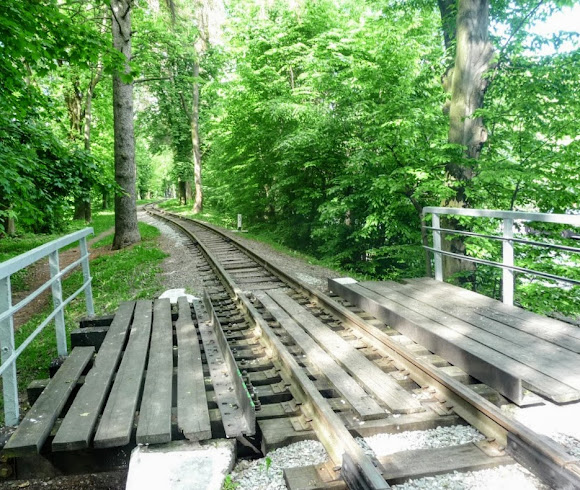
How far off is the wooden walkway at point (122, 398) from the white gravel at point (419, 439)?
3.24 ft

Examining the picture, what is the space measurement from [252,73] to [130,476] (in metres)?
16.7

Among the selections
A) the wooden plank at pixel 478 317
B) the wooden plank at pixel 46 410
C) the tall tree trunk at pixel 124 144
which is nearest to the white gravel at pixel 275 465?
the wooden plank at pixel 46 410

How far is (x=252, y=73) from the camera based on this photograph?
16.8 metres

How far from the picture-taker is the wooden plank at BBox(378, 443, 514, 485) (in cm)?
216

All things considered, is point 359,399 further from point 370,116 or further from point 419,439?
point 370,116

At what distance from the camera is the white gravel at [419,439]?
2.45 meters

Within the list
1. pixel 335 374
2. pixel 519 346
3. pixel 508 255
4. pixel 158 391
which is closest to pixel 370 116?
pixel 508 255

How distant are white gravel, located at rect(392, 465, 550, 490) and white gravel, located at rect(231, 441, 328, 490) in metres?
0.51

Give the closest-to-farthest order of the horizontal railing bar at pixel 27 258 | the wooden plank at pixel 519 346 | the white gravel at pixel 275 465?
1. the white gravel at pixel 275 465
2. the horizontal railing bar at pixel 27 258
3. the wooden plank at pixel 519 346

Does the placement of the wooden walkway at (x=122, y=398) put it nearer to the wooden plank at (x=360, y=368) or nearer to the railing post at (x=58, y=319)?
the railing post at (x=58, y=319)

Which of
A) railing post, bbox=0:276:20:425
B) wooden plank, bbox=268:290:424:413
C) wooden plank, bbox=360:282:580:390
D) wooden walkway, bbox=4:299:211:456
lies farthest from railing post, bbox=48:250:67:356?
wooden plank, bbox=360:282:580:390

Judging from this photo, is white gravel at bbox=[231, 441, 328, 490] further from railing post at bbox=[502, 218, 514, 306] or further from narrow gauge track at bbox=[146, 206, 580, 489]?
railing post at bbox=[502, 218, 514, 306]

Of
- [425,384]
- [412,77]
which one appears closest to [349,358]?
[425,384]

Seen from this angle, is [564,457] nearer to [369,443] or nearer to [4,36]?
[369,443]
